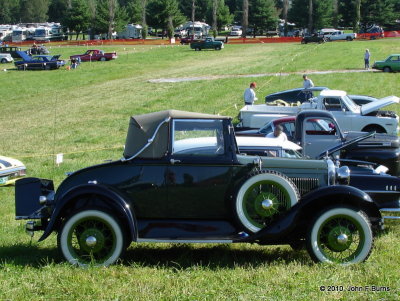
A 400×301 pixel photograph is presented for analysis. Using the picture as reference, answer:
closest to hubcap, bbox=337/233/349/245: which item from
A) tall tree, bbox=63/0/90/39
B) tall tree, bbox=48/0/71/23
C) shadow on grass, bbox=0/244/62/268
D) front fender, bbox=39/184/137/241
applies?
front fender, bbox=39/184/137/241

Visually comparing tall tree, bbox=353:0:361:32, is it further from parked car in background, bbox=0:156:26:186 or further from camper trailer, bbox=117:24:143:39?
parked car in background, bbox=0:156:26:186

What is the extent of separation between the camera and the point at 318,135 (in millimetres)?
13609

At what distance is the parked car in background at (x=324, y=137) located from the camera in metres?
11.0

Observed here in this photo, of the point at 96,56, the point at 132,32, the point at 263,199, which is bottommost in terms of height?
the point at 263,199

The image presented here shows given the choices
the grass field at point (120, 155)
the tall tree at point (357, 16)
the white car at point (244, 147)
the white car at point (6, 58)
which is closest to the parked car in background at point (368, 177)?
the white car at point (244, 147)

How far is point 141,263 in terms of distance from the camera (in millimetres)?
7148

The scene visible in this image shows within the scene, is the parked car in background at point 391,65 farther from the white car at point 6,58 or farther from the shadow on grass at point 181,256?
the white car at point 6,58

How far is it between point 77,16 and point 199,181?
84.4 metres

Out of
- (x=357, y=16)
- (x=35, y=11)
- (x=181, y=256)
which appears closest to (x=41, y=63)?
(x=181, y=256)

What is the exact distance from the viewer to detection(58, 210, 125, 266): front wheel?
22.5ft

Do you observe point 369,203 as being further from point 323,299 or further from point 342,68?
point 342,68

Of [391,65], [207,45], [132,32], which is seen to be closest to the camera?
[391,65]

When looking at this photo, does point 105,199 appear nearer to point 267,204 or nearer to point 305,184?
point 267,204

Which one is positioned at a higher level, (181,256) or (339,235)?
(339,235)
